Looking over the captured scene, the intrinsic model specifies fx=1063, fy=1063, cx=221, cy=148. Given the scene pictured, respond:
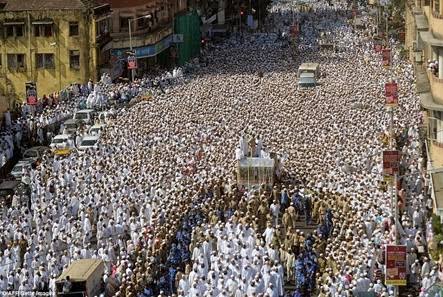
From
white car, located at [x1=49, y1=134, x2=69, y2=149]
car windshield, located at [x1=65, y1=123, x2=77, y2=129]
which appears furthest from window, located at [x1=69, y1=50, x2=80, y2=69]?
white car, located at [x1=49, y1=134, x2=69, y2=149]

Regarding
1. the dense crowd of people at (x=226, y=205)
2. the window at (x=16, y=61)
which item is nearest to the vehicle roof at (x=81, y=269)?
the dense crowd of people at (x=226, y=205)

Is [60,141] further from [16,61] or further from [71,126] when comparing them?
[16,61]

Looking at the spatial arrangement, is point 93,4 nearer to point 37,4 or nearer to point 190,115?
point 37,4

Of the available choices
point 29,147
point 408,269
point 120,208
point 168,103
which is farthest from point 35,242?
point 168,103

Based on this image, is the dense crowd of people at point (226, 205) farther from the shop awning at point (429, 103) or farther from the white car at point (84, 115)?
the shop awning at point (429, 103)

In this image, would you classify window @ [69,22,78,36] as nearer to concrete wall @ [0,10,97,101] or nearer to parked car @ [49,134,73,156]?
concrete wall @ [0,10,97,101]

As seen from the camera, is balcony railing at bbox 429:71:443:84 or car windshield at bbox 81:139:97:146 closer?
balcony railing at bbox 429:71:443:84

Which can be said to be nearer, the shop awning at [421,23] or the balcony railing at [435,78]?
the balcony railing at [435,78]
